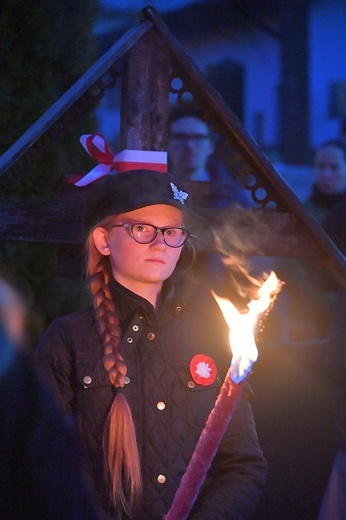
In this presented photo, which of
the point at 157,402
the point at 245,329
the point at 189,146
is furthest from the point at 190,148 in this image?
the point at 245,329

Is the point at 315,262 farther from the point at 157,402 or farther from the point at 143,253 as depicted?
the point at 157,402

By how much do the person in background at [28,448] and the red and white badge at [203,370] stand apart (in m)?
1.25

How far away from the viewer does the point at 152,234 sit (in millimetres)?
2338

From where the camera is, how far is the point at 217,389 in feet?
7.57

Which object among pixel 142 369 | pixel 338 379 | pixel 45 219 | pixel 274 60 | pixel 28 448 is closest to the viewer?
pixel 28 448

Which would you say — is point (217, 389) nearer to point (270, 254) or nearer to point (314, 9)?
point (270, 254)

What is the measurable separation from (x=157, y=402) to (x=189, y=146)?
259 centimetres

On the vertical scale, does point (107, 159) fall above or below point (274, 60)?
below

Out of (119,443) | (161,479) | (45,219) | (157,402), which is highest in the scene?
(45,219)

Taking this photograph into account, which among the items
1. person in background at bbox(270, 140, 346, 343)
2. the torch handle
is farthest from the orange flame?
person in background at bbox(270, 140, 346, 343)

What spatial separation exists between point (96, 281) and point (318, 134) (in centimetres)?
1226

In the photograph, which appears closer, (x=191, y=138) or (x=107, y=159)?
(x=107, y=159)

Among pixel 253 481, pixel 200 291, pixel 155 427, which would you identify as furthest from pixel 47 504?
pixel 200 291

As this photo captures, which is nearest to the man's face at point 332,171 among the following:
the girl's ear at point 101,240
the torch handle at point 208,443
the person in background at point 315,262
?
the person in background at point 315,262
